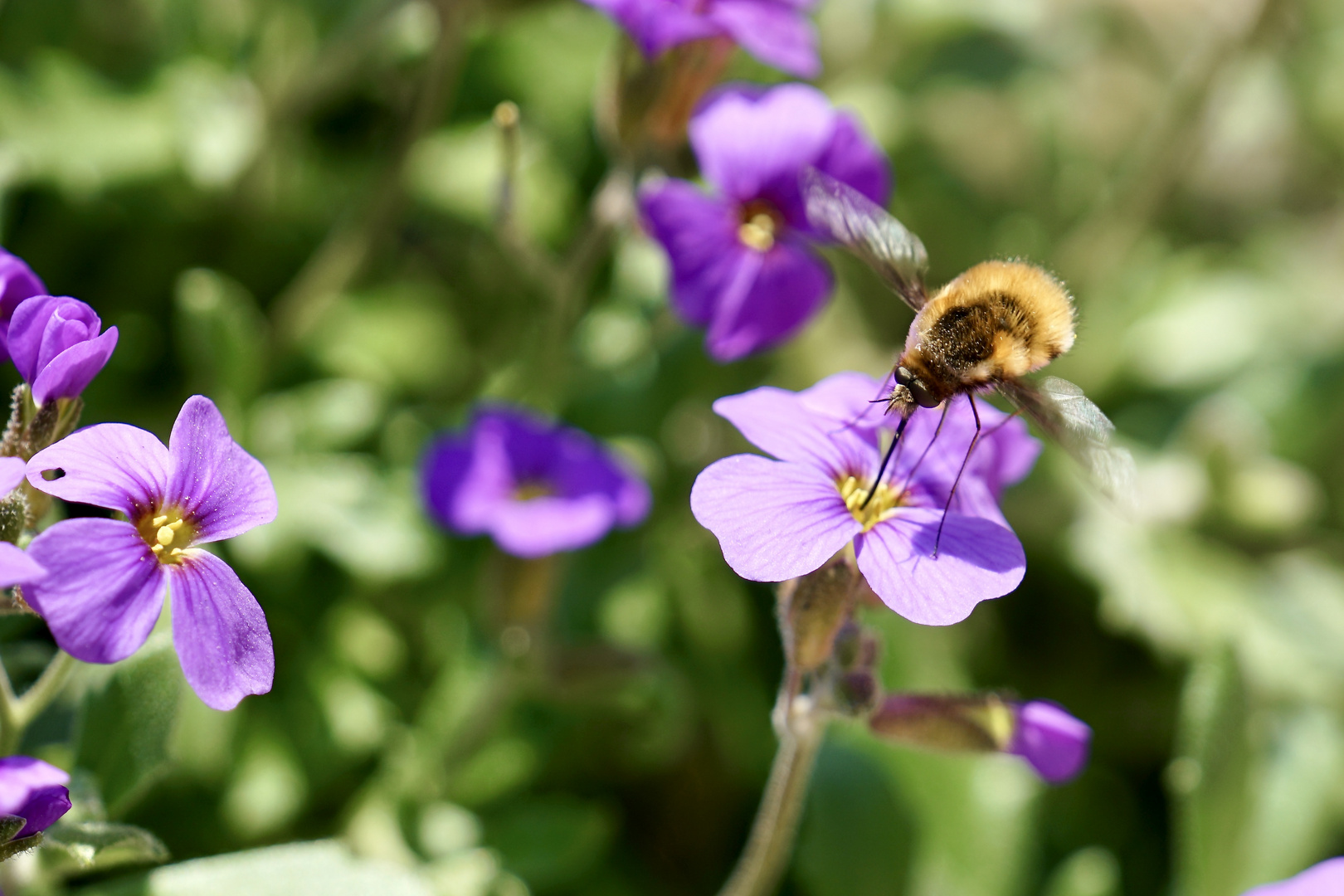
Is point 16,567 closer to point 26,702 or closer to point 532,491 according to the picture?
point 26,702

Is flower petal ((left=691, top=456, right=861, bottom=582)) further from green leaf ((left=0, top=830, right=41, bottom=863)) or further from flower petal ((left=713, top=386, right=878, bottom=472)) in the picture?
green leaf ((left=0, top=830, right=41, bottom=863))

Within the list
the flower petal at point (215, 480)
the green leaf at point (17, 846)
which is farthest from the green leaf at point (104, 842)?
the flower petal at point (215, 480)

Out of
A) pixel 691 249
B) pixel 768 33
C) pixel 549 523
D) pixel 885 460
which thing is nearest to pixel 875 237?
pixel 885 460

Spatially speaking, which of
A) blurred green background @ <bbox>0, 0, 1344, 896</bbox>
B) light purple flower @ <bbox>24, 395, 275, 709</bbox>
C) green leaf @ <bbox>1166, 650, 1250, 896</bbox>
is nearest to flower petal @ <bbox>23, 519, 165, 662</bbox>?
light purple flower @ <bbox>24, 395, 275, 709</bbox>

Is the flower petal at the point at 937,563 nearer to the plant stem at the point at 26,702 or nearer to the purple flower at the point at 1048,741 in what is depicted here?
the purple flower at the point at 1048,741

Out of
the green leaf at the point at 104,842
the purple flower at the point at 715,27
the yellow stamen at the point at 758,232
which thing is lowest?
the green leaf at the point at 104,842

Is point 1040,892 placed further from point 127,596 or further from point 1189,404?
point 127,596

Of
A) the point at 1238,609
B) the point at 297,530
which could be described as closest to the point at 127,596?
the point at 297,530
